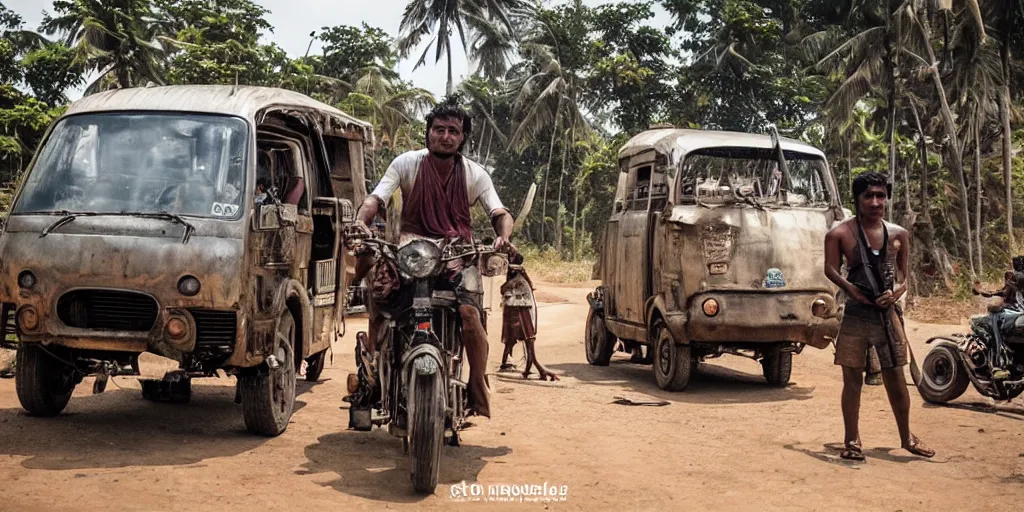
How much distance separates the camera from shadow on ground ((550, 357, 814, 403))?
35.2ft

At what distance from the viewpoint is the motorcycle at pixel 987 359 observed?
9156mm

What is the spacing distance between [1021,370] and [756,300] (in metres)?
2.46

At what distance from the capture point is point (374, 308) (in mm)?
6262

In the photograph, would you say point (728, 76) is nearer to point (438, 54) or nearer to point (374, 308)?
point (438, 54)

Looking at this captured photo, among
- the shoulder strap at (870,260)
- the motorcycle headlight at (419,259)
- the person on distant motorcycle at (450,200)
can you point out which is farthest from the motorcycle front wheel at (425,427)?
the shoulder strap at (870,260)

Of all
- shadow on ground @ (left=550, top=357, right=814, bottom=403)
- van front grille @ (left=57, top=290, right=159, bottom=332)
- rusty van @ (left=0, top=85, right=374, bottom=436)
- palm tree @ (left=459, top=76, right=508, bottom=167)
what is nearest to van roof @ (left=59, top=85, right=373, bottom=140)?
rusty van @ (left=0, top=85, right=374, bottom=436)

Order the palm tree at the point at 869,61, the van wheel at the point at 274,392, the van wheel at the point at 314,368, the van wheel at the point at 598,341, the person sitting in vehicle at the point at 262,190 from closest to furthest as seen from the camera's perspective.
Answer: the van wheel at the point at 274,392 < the person sitting in vehicle at the point at 262,190 < the van wheel at the point at 314,368 < the van wheel at the point at 598,341 < the palm tree at the point at 869,61

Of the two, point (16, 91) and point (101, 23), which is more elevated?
point (101, 23)

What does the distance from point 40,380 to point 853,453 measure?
5633mm

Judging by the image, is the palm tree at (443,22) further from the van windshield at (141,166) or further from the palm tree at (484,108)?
the van windshield at (141,166)

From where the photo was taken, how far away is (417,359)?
5.64 metres

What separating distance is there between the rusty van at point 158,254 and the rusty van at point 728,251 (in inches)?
163

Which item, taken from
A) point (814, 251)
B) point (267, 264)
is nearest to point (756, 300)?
point (814, 251)

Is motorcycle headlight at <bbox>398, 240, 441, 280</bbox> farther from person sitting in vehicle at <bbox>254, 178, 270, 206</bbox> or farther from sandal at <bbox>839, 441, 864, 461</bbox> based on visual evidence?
sandal at <bbox>839, 441, 864, 461</bbox>
